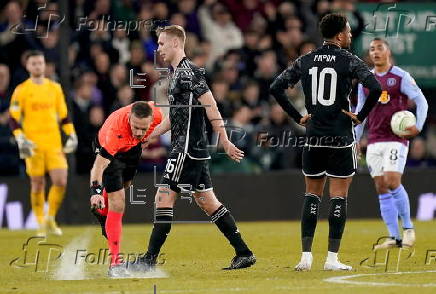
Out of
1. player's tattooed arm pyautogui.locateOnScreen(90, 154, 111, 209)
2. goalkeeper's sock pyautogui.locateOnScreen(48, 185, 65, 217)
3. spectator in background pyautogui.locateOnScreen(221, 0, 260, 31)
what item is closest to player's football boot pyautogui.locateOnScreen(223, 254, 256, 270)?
player's tattooed arm pyautogui.locateOnScreen(90, 154, 111, 209)

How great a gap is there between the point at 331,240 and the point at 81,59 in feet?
28.7

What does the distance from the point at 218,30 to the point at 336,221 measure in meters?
9.61

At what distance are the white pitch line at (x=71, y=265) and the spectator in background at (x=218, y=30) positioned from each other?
5.72 metres

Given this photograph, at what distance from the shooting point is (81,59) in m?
17.2

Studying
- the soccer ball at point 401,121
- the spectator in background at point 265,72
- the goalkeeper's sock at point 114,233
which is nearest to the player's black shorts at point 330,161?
the goalkeeper's sock at point 114,233

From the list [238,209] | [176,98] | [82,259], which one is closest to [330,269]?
[176,98]

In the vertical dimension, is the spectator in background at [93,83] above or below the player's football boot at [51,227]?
above

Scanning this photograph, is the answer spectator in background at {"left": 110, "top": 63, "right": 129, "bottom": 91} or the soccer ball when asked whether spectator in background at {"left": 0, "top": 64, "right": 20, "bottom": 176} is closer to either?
spectator in background at {"left": 110, "top": 63, "right": 129, "bottom": 91}

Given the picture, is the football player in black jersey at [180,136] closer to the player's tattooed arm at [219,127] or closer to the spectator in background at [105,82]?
the player's tattooed arm at [219,127]

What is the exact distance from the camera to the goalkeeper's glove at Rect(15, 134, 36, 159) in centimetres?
1448

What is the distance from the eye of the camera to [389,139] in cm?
1213

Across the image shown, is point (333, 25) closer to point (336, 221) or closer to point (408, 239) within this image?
point (336, 221)

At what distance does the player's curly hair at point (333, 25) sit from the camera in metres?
9.38

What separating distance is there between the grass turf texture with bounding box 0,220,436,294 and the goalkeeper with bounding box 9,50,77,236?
0.56m
